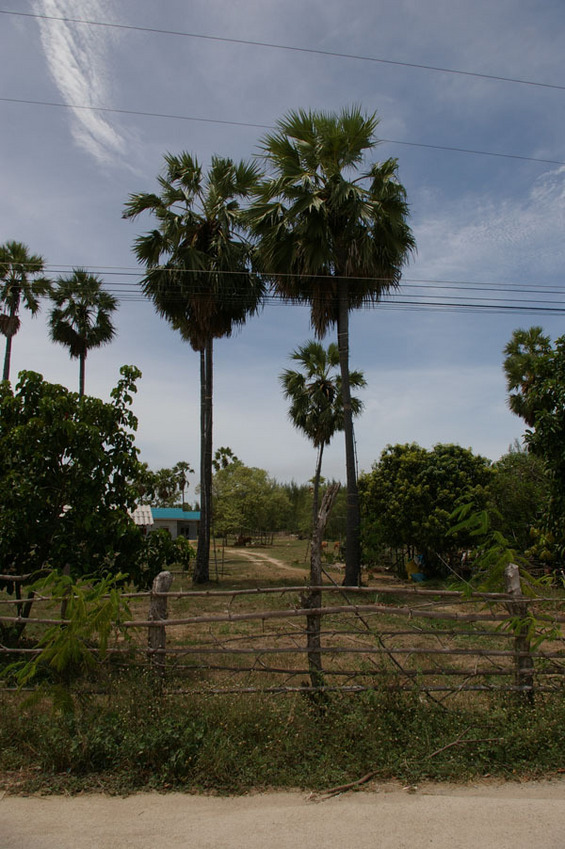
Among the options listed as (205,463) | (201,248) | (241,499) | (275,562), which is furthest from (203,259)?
(241,499)

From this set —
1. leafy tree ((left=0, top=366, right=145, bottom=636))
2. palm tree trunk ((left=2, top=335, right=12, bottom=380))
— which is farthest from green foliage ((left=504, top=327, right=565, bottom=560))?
palm tree trunk ((left=2, top=335, right=12, bottom=380))

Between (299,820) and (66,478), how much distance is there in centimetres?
485

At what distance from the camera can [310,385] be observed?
24.1 m

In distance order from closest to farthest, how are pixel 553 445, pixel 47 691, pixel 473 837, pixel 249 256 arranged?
pixel 473 837, pixel 47 691, pixel 553 445, pixel 249 256

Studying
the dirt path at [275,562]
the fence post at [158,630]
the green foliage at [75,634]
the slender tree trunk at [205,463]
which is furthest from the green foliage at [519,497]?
the green foliage at [75,634]

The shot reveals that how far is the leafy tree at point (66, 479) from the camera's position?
6.51 m

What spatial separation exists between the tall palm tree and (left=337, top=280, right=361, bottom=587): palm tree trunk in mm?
3596

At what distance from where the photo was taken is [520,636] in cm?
472

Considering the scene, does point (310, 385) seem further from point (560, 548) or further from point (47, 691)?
point (47, 691)

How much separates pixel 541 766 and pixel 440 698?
3.38 ft

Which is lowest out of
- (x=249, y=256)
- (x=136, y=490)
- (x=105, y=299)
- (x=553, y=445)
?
(x=136, y=490)

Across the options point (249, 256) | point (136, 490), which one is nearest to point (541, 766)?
point (136, 490)

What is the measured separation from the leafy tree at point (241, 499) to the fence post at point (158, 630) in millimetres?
27210

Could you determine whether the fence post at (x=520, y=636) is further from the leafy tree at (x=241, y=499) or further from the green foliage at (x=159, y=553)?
the leafy tree at (x=241, y=499)
